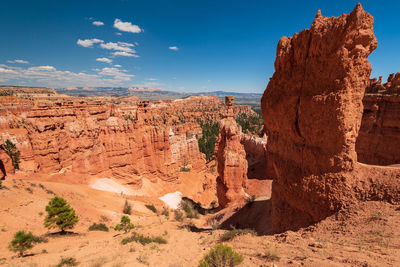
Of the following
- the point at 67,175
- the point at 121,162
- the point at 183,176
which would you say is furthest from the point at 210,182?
the point at 67,175

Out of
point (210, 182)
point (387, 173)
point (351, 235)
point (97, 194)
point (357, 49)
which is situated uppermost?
point (357, 49)

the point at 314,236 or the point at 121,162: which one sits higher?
the point at 314,236

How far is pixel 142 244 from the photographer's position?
9484 millimetres

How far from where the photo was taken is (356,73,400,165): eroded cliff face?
18.5 m

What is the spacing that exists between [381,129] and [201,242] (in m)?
22.0

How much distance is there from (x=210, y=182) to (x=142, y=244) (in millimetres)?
22848

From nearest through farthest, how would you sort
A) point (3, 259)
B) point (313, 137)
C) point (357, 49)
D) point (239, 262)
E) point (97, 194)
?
point (239, 262) < point (357, 49) < point (313, 137) < point (3, 259) < point (97, 194)

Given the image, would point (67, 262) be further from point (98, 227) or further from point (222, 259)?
point (222, 259)

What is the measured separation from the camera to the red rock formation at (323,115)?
6539 millimetres

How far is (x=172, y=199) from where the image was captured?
1005 inches

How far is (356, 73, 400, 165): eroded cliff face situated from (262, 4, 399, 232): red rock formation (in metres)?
17.3

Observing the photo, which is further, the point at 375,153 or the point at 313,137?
the point at 375,153

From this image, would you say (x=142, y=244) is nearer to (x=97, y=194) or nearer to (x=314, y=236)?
(x=314, y=236)

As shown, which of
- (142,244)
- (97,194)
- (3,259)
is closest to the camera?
(3,259)
